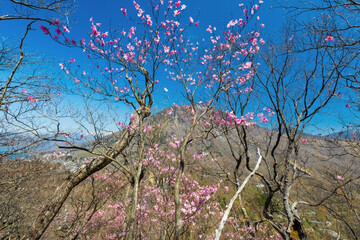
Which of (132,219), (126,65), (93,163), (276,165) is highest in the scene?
(126,65)

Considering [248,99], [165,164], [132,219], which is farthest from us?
[165,164]

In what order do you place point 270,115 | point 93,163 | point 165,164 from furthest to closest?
point 165,164, point 270,115, point 93,163

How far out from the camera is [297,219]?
4074mm

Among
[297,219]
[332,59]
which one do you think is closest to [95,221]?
[297,219]

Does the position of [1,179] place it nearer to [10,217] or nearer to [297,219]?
[10,217]

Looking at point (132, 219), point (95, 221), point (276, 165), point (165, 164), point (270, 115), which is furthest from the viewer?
point (95, 221)

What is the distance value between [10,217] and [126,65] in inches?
371

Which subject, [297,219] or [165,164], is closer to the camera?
[297,219]

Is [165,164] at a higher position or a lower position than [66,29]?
lower

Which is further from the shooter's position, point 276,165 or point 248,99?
point 248,99

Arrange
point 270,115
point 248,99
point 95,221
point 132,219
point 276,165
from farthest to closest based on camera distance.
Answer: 1. point 95,221
2. point 270,115
3. point 248,99
4. point 276,165
5. point 132,219

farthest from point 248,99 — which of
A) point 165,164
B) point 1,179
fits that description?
point 1,179

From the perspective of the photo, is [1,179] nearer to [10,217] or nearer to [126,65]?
[10,217]

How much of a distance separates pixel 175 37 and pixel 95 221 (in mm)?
13571
